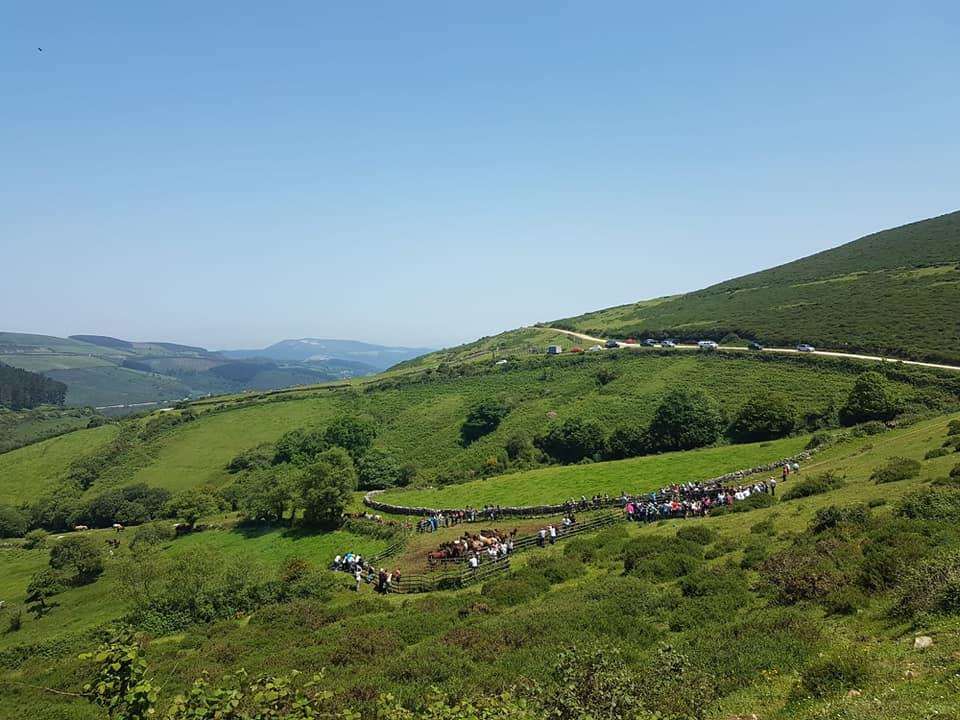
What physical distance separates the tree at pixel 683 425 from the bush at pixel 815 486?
25645 millimetres

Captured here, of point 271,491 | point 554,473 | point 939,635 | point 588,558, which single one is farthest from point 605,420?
point 939,635

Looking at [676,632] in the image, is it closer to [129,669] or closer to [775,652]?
[775,652]

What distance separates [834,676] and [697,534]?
14428mm

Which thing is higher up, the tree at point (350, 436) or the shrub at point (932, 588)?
the shrub at point (932, 588)

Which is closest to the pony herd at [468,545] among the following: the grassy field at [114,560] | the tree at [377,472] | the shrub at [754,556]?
the grassy field at [114,560]

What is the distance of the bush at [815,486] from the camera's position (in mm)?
28469

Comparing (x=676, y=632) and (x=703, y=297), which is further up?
(x=703, y=297)

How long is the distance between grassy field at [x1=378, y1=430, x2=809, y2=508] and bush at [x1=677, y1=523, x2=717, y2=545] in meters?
15.2

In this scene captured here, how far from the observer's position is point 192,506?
55469mm

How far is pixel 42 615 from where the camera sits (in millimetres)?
37156

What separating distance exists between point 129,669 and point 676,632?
14160 mm

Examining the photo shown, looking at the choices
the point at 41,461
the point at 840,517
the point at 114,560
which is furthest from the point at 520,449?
the point at 41,461

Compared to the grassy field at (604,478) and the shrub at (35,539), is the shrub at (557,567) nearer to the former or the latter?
the grassy field at (604,478)

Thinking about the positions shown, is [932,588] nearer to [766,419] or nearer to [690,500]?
[690,500]
